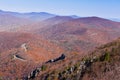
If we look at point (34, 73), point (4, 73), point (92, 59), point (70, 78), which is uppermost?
point (92, 59)

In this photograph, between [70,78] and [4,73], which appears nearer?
[70,78]

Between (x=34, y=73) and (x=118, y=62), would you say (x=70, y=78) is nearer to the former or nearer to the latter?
(x=118, y=62)

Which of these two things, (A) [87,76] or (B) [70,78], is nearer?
(A) [87,76]

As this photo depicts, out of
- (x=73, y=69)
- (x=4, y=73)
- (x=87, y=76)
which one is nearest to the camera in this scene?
(x=87, y=76)

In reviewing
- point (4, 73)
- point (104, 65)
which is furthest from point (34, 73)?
point (4, 73)

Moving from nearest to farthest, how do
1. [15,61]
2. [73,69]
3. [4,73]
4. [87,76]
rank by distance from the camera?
[87,76]
[73,69]
[4,73]
[15,61]

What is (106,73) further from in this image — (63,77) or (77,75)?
(63,77)

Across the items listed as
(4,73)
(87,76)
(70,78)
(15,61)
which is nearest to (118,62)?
(87,76)

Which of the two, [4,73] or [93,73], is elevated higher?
[93,73]

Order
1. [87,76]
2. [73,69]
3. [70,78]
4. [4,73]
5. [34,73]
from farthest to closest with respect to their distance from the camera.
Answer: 1. [4,73]
2. [34,73]
3. [73,69]
4. [70,78]
5. [87,76]
